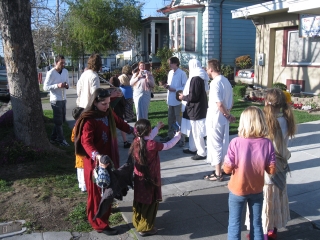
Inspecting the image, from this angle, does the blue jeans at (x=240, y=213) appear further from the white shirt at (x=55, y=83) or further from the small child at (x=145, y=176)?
the white shirt at (x=55, y=83)

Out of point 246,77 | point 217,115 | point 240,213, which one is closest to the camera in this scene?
point 240,213

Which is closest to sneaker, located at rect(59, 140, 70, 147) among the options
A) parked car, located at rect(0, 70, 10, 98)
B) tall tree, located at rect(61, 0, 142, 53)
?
parked car, located at rect(0, 70, 10, 98)

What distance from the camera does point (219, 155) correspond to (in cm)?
537

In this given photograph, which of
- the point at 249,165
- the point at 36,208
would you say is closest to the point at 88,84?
→ the point at 36,208

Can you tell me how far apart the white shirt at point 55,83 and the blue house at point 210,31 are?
46.9 ft

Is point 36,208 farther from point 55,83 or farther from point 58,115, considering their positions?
point 55,83

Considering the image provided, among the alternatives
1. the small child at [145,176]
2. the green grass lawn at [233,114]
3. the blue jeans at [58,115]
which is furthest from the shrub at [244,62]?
the small child at [145,176]

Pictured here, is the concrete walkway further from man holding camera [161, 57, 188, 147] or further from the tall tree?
the tall tree

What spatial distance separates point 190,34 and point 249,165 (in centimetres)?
1862

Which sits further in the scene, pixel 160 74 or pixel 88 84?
pixel 160 74

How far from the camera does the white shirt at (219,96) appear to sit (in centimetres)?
512

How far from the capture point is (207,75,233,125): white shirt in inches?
202

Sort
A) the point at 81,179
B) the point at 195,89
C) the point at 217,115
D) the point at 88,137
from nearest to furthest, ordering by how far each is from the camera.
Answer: the point at 88,137 < the point at 81,179 < the point at 217,115 < the point at 195,89

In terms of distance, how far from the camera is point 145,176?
3.69 metres
